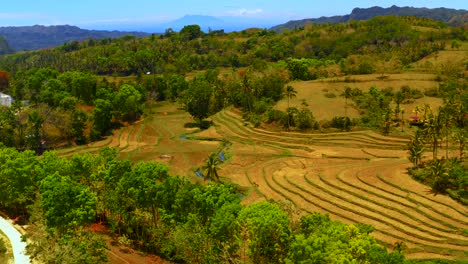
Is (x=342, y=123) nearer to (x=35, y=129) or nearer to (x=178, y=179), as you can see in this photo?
(x=178, y=179)

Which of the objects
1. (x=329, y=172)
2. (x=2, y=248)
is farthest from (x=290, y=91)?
(x=2, y=248)

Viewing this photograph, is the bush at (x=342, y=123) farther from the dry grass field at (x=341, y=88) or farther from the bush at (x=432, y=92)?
the bush at (x=432, y=92)

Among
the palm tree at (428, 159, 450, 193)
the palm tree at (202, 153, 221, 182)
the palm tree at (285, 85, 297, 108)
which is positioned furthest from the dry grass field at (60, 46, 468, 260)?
the palm tree at (202, 153, 221, 182)

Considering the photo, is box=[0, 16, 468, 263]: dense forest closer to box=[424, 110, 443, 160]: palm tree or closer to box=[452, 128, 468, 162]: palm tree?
box=[424, 110, 443, 160]: palm tree

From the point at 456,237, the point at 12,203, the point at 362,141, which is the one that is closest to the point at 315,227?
the point at 456,237

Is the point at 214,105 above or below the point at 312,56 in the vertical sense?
below

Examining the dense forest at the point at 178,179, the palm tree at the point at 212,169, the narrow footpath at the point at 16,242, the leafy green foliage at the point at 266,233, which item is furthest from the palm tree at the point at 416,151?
the narrow footpath at the point at 16,242

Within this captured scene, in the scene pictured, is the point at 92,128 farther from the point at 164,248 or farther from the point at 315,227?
the point at 315,227
